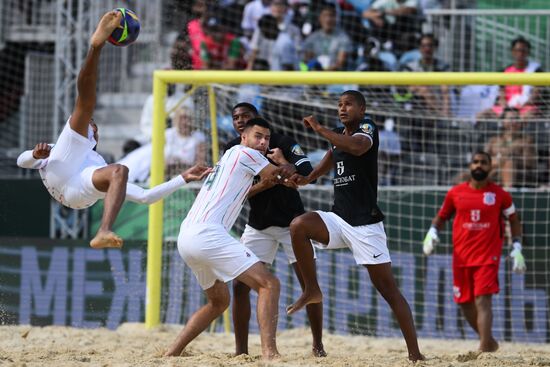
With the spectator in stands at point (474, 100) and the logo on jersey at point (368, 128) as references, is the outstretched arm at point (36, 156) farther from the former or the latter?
the spectator in stands at point (474, 100)

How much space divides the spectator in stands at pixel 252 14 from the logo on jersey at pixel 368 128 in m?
8.14

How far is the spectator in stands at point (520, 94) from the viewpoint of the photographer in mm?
12523

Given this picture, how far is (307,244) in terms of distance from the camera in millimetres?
8500

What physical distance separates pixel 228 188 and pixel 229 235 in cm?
38

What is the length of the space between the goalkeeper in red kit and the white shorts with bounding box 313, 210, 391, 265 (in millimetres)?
2524

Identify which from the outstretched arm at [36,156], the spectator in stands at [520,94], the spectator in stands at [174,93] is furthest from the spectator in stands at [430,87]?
the outstretched arm at [36,156]

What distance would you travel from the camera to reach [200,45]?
15508mm

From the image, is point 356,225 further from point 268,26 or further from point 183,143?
point 268,26

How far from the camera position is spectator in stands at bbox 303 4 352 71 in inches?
607

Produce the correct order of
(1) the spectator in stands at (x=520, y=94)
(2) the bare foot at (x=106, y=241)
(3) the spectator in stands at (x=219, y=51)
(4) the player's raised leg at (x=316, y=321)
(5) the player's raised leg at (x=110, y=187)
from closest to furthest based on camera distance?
(2) the bare foot at (x=106, y=241) < (5) the player's raised leg at (x=110, y=187) < (4) the player's raised leg at (x=316, y=321) < (1) the spectator in stands at (x=520, y=94) < (3) the spectator in stands at (x=219, y=51)

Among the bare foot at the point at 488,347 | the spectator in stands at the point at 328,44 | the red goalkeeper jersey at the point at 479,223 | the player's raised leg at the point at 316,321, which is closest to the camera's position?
the player's raised leg at the point at 316,321

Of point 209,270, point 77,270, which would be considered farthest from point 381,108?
point 209,270

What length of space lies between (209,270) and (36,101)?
29.7ft

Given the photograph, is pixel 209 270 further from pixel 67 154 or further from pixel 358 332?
pixel 358 332
